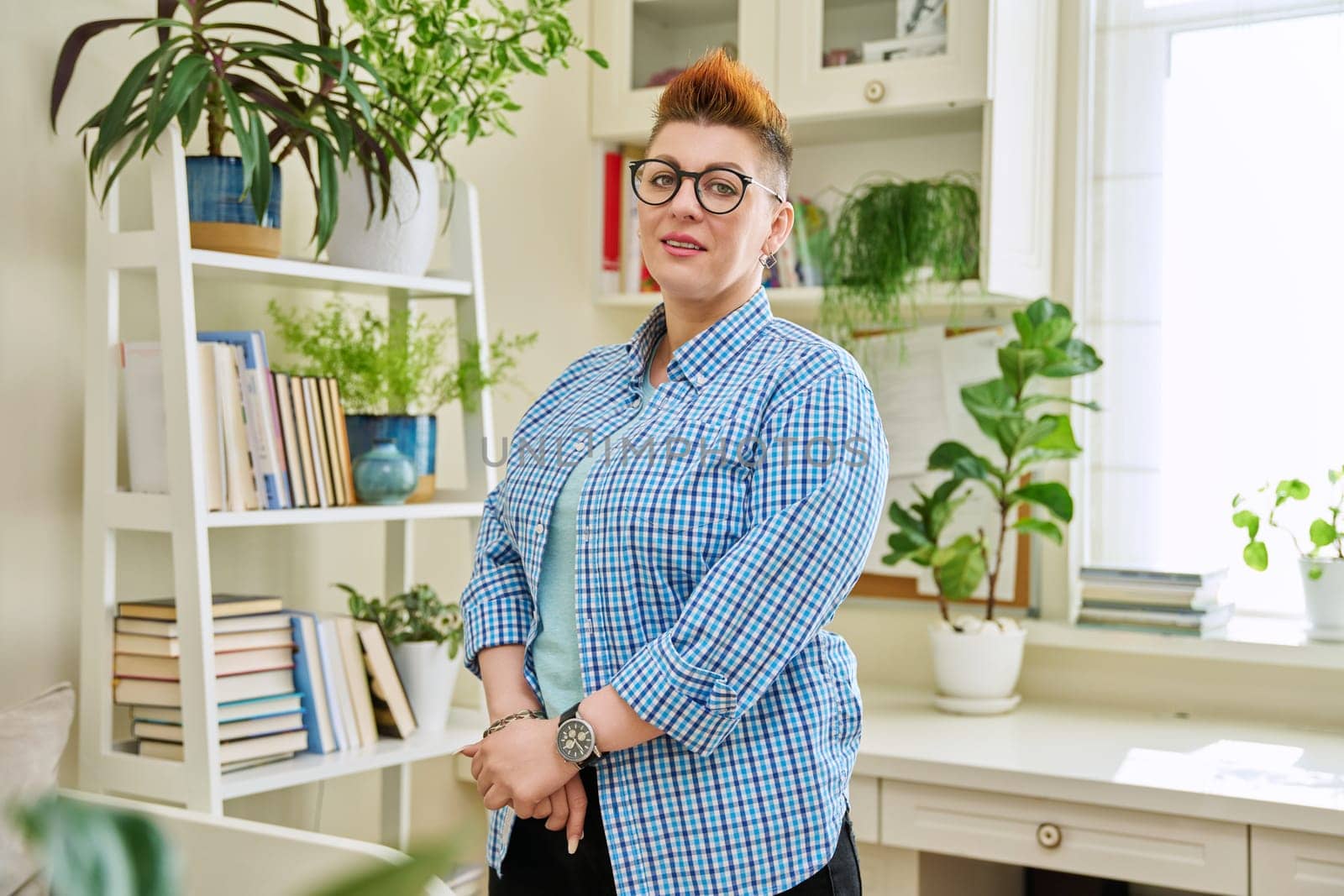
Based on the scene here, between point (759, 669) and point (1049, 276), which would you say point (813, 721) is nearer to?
point (759, 669)

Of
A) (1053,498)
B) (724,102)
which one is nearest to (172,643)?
(724,102)

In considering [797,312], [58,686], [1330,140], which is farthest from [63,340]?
[1330,140]

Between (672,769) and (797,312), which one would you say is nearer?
(672,769)

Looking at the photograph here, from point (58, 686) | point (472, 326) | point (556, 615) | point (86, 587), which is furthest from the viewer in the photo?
point (472, 326)

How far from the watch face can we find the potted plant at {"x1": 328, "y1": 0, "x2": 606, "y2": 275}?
987 mm

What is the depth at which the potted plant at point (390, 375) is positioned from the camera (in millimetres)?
2023

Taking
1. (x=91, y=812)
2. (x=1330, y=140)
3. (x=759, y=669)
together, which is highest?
(x=1330, y=140)

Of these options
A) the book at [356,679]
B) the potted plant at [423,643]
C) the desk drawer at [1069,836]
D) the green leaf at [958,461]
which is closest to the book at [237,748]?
the book at [356,679]

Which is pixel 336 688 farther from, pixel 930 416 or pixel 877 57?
pixel 877 57

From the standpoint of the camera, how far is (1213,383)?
8.37 ft

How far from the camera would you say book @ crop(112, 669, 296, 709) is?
5.79 feet

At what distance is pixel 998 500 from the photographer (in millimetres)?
2447

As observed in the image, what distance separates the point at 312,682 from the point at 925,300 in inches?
53.3

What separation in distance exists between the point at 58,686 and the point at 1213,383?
2.09 m
